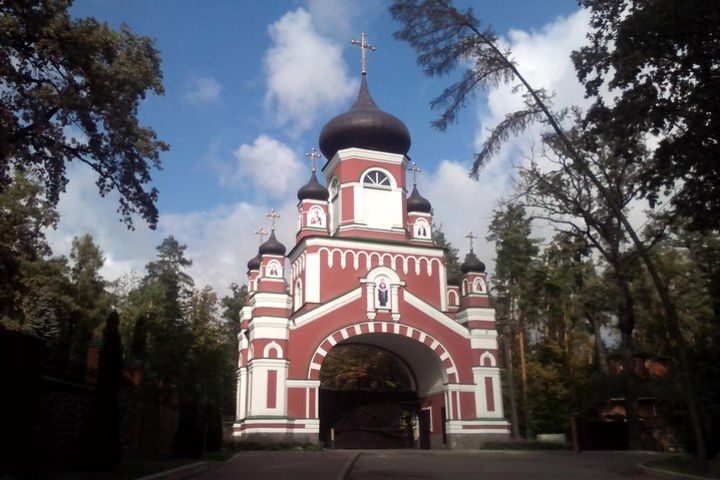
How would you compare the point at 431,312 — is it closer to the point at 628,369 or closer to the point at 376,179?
the point at 376,179

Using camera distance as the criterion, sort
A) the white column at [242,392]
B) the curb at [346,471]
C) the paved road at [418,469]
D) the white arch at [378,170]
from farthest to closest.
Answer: the white arch at [378,170] → the white column at [242,392] → the paved road at [418,469] → the curb at [346,471]

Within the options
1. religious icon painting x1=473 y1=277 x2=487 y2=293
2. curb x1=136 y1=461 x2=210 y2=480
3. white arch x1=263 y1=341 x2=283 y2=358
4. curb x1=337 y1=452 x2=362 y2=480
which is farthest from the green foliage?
curb x1=136 y1=461 x2=210 y2=480

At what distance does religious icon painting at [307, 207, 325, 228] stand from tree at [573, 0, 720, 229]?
1959 cm

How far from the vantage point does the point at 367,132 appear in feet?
107

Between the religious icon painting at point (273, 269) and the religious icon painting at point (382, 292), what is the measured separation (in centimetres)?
435

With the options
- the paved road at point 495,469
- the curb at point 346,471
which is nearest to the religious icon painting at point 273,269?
the paved road at point 495,469

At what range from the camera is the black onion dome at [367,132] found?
107ft

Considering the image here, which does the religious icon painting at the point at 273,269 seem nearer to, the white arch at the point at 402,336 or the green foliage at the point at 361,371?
the white arch at the point at 402,336

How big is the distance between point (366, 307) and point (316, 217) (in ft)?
22.1

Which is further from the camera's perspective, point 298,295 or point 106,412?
point 298,295

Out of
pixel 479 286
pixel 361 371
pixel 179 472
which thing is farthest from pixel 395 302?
pixel 179 472

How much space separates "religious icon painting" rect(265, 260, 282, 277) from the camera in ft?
92.0

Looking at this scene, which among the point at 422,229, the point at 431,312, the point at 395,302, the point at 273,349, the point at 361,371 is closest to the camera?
the point at 273,349

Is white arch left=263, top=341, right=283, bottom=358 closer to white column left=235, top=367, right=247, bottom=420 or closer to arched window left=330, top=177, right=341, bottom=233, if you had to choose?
white column left=235, top=367, right=247, bottom=420
